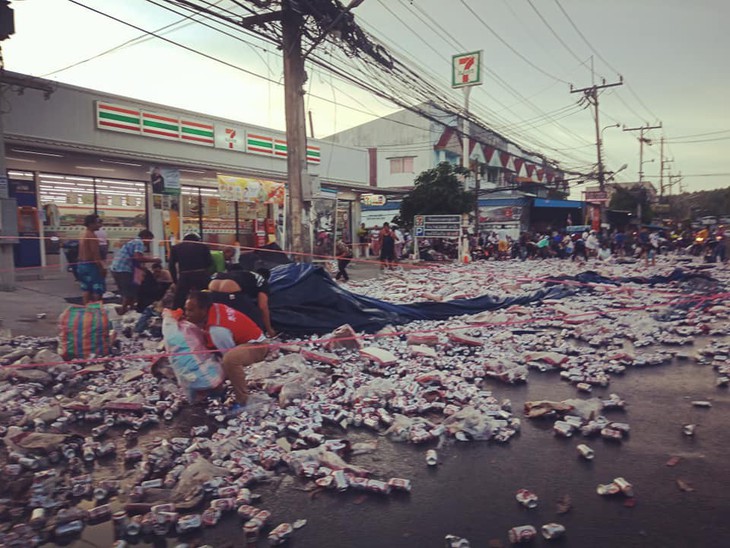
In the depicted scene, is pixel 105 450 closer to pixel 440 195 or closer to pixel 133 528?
pixel 133 528

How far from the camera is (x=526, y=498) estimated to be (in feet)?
9.58

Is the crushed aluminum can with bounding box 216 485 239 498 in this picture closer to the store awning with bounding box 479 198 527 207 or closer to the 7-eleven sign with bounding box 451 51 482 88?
the 7-eleven sign with bounding box 451 51 482 88

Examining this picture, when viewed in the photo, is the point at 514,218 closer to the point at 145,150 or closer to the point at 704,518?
the point at 145,150

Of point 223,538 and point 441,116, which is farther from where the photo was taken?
point 441,116

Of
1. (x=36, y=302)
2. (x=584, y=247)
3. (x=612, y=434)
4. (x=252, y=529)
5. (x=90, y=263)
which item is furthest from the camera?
(x=584, y=247)

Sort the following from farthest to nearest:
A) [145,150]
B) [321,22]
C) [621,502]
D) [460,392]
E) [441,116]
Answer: [441,116], [145,150], [321,22], [460,392], [621,502]

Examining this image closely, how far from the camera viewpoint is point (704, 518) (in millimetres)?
2727

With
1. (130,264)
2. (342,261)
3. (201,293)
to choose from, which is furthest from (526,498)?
(342,261)

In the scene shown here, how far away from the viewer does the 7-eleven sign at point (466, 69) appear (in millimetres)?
24219

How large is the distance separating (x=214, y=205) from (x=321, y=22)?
8004 mm

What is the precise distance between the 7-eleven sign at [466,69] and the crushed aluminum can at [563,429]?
2289cm

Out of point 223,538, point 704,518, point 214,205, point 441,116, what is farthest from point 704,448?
point 441,116

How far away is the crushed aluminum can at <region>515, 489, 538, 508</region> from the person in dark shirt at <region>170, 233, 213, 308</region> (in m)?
4.45

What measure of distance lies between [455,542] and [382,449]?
1164 mm
